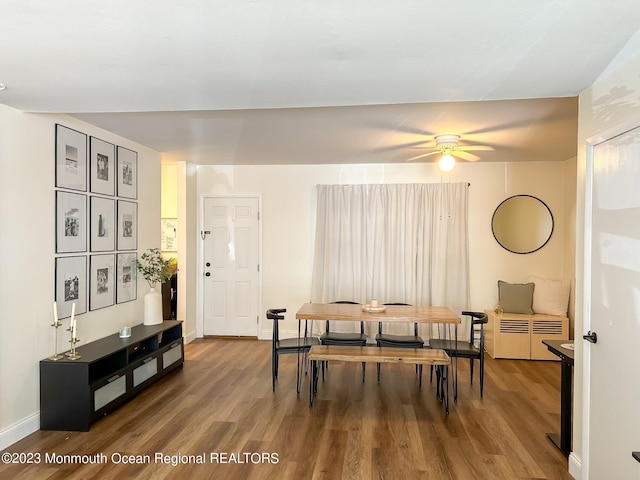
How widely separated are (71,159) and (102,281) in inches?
44.2

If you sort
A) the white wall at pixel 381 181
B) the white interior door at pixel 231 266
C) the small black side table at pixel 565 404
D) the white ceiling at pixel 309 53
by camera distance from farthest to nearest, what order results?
the white interior door at pixel 231 266, the white wall at pixel 381 181, the small black side table at pixel 565 404, the white ceiling at pixel 309 53

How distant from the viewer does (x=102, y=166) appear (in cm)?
382

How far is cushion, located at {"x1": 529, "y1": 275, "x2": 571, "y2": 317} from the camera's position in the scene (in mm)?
5023

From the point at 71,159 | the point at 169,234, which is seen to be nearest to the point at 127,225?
the point at 71,159

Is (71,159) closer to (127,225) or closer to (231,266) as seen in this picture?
(127,225)

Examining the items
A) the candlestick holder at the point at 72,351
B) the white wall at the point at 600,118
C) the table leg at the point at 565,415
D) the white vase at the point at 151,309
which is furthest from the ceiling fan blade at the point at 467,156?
the candlestick holder at the point at 72,351

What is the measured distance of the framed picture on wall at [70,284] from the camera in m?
3.30

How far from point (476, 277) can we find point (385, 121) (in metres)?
2.89

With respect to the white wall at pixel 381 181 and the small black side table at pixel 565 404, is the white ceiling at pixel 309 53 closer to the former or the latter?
the small black side table at pixel 565 404

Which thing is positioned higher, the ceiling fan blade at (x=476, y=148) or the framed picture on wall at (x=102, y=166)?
the ceiling fan blade at (x=476, y=148)

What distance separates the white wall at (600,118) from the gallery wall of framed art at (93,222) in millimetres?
3693

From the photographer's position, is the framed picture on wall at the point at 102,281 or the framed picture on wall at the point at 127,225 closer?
the framed picture on wall at the point at 102,281

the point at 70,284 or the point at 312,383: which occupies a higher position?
the point at 70,284

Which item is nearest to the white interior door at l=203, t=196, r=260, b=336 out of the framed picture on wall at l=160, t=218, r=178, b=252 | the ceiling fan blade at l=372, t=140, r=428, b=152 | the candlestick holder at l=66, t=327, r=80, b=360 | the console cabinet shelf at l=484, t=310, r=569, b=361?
the framed picture on wall at l=160, t=218, r=178, b=252
